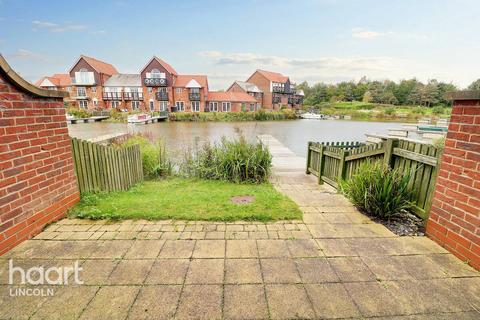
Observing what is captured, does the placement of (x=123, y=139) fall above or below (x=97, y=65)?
below

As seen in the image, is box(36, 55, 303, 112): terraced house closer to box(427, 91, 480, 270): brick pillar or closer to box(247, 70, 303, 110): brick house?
box(247, 70, 303, 110): brick house

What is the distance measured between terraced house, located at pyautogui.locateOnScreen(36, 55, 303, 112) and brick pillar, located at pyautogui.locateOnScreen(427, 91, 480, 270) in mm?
38784

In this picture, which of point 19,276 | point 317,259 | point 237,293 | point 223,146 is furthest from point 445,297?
point 223,146

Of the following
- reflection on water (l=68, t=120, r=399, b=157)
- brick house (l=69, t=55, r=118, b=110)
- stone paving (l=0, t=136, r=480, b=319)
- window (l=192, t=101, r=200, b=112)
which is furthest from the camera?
window (l=192, t=101, r=200, b=112)

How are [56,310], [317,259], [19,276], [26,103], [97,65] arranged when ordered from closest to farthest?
[56,310] < [19,276] < [317,259] < [26,103] < [97,65]

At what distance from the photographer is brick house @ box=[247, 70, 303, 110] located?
162 feet

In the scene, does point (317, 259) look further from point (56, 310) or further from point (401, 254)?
point (56, 310)

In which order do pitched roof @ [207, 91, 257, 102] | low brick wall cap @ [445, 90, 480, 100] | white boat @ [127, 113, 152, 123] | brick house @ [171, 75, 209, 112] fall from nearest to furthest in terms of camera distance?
→ 1. low brick wall cap @ [445, 90, 480, 100]
2. white boat @ [127, 113, 152, 123]
3. brick house @ [171, 75, 209, 112]
4. pitched roof @ [207, 91, 257, 102]

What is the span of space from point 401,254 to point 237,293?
1724mm

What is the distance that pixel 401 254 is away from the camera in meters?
2.24

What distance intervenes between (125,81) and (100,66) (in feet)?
16.3

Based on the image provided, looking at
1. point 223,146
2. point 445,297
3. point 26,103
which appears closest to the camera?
point 445,297

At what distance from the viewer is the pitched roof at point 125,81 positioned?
39.2 meters

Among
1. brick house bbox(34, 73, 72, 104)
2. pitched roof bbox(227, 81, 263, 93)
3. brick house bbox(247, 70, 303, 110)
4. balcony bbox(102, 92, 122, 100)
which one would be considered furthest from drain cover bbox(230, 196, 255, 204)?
brick house bbox(247, 70, 303, 110)
